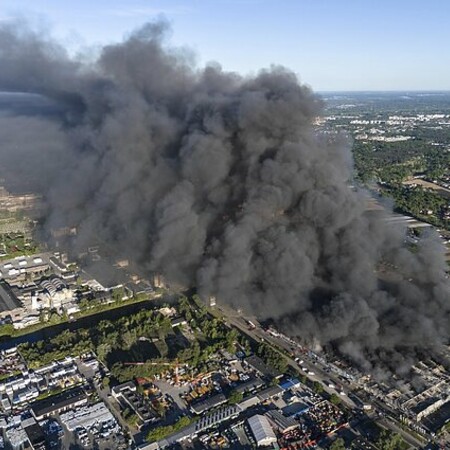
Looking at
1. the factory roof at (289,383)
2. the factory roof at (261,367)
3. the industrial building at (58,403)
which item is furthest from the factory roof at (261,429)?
the industrial building at (58,403)

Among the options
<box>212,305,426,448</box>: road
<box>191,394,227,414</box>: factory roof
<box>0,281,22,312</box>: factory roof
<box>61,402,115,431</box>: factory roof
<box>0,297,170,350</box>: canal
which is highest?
<box>0,281,22,312</box>: factory roof

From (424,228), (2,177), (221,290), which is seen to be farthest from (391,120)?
(221,290)

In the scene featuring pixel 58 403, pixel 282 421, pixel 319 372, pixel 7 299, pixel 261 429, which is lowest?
pixel 319 372

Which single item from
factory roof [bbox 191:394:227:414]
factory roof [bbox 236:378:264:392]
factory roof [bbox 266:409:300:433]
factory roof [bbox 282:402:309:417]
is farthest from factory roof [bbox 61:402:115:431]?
factory roof [bbox 282:402:309:417]

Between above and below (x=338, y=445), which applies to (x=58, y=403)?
above

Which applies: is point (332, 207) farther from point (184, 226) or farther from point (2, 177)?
point (2, 177)

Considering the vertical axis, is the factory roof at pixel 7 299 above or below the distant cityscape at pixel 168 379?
above

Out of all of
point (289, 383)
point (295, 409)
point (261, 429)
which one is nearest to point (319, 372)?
point (289, 383)

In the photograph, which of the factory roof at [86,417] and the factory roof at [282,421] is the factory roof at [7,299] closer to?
the factory roof at [86,417]

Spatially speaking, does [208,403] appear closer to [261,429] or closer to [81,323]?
[261,429]

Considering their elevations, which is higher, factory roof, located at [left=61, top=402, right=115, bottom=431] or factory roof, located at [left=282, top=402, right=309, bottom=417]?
factory roof, located at [left=61, top=402, right=115, bottom=431]

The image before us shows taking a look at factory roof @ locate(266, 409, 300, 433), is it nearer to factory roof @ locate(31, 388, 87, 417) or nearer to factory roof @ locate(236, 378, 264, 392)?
factory roof @ locate(236, 378, 264, 392)
